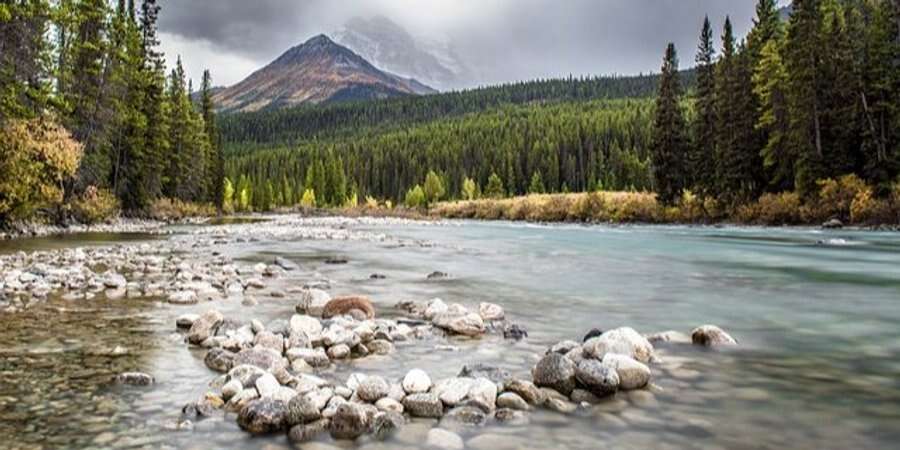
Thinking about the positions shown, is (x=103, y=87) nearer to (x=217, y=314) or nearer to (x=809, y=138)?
(x=217, y=314)

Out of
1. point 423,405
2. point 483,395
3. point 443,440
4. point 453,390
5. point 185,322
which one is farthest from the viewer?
point 185,322

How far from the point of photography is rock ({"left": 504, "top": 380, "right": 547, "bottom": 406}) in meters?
5.33

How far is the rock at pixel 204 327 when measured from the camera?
24.7ft

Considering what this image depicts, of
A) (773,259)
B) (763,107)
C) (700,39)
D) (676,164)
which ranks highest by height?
(700,39)

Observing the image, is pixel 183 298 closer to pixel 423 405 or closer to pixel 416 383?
pixel 416 383

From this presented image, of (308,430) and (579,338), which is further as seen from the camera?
(579,338)

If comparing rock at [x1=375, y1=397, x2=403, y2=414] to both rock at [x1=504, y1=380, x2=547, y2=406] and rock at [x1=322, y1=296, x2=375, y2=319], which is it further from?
rock at [x1=322, y1=296, x2=375, y2=319]

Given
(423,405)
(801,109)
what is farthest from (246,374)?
(801,109)

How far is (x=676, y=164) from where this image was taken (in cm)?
4862

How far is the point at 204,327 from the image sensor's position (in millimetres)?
7688

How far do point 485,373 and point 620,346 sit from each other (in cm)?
151

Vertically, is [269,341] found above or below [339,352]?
above

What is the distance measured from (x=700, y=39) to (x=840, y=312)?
46929 millimetres

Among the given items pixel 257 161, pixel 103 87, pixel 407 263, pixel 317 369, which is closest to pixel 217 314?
pixel 317 369
